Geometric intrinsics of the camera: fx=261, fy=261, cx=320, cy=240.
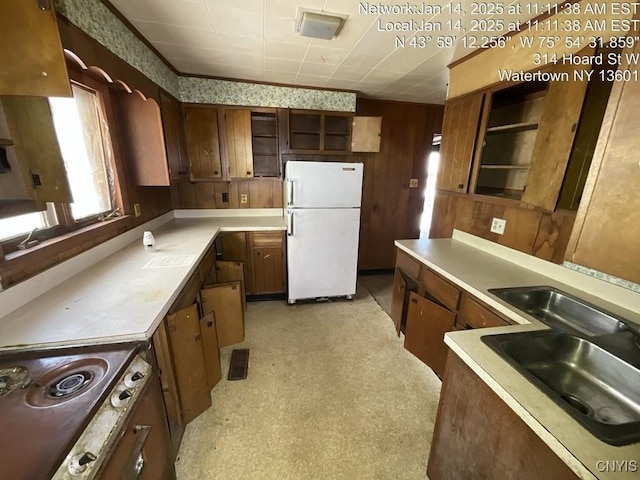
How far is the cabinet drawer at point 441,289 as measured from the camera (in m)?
1.62

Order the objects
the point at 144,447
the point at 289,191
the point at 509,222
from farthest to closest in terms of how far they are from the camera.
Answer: the point at 289,191 → the point at 509,222 → the point at 144,447

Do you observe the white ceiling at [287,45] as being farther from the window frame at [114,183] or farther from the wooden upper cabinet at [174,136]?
the window frame at [114,183]

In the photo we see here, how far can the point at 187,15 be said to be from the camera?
1619 mm

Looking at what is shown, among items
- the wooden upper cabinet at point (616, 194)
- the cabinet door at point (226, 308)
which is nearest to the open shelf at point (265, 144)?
the cabinet door at point (226, 308)

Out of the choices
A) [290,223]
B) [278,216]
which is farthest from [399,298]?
[278,216]

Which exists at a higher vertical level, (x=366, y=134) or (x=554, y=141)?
(x=366, y=134)

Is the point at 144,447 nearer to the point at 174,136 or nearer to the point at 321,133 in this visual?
the point at 174,136

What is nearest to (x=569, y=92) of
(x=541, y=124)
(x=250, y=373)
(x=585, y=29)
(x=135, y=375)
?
(x=541, y=124)

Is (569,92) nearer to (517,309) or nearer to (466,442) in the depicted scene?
(517,309)

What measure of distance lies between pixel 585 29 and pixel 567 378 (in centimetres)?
170

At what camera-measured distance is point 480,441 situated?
0.93 m

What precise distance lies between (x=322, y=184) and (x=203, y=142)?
4.56 feet

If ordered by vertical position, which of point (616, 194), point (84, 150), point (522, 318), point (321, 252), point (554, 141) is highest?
point (554, 141)

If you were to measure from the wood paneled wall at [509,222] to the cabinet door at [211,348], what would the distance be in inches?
82.4
